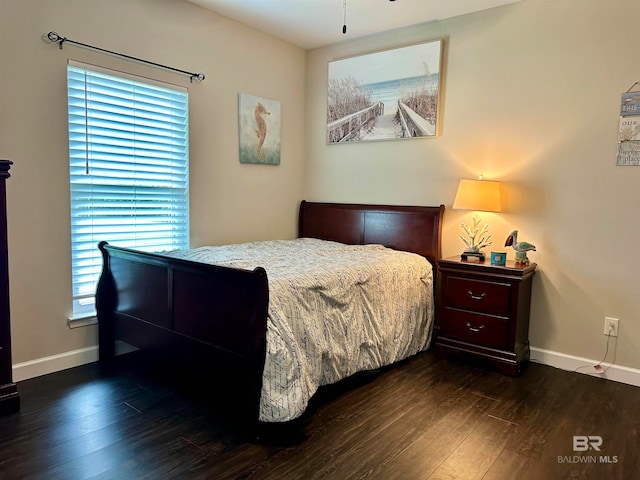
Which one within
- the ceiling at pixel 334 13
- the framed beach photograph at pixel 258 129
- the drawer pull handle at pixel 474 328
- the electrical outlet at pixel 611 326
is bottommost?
the drawer pull handle at pixel 474 328

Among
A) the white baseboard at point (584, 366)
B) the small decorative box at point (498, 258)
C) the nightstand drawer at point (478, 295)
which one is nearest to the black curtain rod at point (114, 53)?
the nightstand drawer at point (478, 295)

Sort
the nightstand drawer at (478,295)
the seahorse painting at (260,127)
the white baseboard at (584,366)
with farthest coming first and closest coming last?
the seahorse painting at (260,127) → the nightstand drawer at (478,295) → the white baseboard at (584,366)

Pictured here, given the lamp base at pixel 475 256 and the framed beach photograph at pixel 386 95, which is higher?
the framed beach photograph at pixel 386 95

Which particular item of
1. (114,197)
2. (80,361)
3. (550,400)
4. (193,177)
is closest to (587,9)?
(550,400)

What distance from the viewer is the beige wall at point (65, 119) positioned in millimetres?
2584

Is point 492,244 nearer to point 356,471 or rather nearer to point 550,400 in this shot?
point 550,400

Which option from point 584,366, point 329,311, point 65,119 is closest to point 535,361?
point 584,366

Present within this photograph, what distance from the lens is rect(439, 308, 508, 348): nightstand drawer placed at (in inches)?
117

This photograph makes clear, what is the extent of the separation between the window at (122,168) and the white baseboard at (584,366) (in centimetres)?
275

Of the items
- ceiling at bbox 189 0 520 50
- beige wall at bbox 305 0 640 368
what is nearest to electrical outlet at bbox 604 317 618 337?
beige wall at bbox 305 0 640 368

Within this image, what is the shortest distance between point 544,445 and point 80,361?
275 cm

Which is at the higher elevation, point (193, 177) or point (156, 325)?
point (193, 177)

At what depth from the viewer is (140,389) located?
2.59m

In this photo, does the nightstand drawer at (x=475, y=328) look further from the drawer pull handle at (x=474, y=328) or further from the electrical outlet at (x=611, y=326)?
the electrical outlet at (x=611, y=326)
